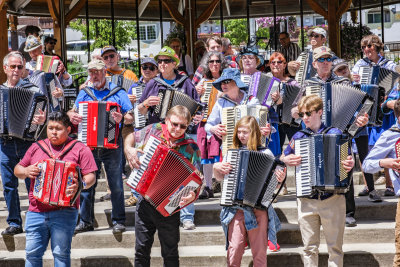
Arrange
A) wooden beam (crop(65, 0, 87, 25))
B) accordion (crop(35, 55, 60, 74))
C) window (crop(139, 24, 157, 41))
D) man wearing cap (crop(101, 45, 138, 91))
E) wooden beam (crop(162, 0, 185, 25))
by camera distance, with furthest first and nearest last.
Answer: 1. window (crop(139, 24, 157, 41))
2. wooden beam (crop(162, 0, 185, 25))
3. wooden beam (crop(65, 0, 87, 25))
4. man wearing cap (crop(101, 45, 138, 91))
5. accordion (crop(35, 55, 60, 74))

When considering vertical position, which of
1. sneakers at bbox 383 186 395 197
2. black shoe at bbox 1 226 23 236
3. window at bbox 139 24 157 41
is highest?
window at bbox 139 24 157 41

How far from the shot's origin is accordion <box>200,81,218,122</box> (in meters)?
7.85

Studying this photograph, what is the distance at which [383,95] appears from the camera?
740 cm

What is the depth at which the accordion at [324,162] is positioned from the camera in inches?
235

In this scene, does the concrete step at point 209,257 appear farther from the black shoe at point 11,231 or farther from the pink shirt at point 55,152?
the pink shirt at point 55,152

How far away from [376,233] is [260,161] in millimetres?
1861

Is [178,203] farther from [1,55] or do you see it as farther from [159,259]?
[1,55]

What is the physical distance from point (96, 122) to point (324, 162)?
256 cm

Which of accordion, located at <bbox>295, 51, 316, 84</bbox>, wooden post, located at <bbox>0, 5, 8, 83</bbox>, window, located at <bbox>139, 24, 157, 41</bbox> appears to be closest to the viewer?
accordion, located at <bbox>295, 51, 316, 84</bbox>

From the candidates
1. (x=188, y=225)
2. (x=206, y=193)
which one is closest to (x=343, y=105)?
(x=188, y=225)

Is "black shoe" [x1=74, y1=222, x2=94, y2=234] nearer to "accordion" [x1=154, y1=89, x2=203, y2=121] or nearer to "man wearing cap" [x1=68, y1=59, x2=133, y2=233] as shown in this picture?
"man wearing cap" [x1=68, y1=59, x2=133, y2=233]

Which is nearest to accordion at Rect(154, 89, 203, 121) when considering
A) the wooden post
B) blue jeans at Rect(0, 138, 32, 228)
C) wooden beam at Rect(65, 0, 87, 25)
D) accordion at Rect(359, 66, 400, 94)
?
blue jeans at Rect(0, 138, 32, 228)

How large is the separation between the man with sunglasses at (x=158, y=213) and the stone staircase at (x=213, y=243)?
96 cm

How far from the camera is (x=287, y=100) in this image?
784 centimetres
